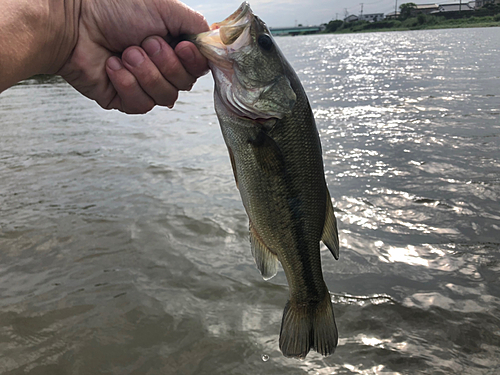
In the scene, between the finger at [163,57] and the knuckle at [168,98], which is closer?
Answer: the finger at [163,57]

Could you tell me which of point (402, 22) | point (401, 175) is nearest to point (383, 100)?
point (401, 175)

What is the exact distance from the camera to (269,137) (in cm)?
222

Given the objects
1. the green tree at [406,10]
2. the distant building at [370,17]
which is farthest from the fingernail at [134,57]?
the distant building at [370,17]

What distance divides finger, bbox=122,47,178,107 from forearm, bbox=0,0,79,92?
431 mm

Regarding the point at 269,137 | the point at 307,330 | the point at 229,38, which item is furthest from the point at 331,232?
the point at 229,38

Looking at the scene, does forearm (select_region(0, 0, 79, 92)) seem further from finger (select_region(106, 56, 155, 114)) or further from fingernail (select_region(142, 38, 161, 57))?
fingernail (select_region(142, 38, 161, 57))

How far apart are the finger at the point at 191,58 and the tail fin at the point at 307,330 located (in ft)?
6.04

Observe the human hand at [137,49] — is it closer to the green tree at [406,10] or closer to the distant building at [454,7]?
the distant building at [454,7]

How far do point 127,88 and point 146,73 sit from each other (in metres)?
0.22

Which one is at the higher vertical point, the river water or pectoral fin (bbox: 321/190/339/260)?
pectoral fin (bbox: 321/190/339/260)

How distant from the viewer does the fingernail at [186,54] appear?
2570 mm

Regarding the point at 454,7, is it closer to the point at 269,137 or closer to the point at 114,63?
the point at 114,63

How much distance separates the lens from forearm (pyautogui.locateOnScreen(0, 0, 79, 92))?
212 cm

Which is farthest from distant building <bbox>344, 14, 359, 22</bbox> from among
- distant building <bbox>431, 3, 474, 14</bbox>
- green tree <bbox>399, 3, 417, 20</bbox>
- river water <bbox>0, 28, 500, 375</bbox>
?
river water <bbox>0, 28, 500, 375</bbox>
